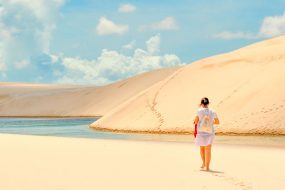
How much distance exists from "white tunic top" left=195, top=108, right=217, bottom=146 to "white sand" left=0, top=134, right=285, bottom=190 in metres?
0.72

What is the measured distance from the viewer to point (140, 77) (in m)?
92.9

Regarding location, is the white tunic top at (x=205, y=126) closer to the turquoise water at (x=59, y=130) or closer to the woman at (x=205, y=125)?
the woman at (x=205, y=125)

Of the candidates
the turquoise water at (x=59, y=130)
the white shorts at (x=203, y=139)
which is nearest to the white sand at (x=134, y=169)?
the white shorts at (x=203, y=139)

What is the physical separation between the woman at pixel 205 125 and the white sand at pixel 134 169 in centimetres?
48

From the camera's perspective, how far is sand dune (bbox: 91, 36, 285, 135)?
30000mm

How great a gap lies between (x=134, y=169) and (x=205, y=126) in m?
1.97

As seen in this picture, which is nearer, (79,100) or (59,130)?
(59,130)

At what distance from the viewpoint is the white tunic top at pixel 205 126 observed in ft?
44.3

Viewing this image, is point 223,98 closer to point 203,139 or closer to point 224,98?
point 224,98

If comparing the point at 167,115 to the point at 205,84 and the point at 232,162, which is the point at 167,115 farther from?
the point at 232,162

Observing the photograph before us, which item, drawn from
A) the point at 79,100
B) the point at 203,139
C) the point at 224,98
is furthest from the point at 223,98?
the point at 79,100

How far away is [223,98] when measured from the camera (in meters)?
33.2

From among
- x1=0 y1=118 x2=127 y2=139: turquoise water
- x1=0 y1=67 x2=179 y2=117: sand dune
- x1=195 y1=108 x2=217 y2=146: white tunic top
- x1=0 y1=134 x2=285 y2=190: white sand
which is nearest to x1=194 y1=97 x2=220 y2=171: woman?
x1=195 y1=108 x2=217 y2=146: white tunic top

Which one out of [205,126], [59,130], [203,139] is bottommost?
[203,139]
